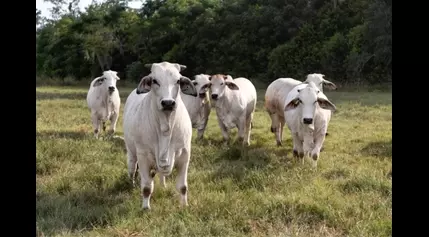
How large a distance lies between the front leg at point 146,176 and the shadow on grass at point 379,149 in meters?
4.24

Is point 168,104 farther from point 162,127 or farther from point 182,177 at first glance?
point 182,177

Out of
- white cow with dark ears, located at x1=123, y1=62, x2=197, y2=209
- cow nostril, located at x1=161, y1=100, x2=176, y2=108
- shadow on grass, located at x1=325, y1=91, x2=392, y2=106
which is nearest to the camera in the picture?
cow nostril, located at x1=161, y1=100, x2=176, y2=108

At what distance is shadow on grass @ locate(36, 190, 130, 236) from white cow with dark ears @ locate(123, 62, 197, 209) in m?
0.49

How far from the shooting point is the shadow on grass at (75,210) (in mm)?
4316

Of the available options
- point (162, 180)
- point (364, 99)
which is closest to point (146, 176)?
point (162, 180)

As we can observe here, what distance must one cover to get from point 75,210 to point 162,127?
4.07 ft

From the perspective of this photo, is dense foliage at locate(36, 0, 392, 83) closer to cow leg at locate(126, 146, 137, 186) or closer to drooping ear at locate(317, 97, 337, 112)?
drooping ear at locate(317, 97, 337, 112)

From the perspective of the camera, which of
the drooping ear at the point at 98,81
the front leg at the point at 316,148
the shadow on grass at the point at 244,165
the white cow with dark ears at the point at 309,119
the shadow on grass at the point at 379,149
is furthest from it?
the drooping ear at the point at 98,81

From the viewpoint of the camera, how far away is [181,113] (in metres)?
5.06

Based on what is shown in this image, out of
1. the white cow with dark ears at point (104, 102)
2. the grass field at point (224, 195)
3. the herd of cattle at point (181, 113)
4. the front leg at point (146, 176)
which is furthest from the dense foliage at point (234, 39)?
the front leg at point (146, 176)

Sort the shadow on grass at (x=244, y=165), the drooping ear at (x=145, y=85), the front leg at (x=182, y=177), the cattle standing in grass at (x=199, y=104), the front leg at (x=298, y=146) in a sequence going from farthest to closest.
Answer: the cattle standing in grass at (x=199, y=104) → the front leg at (x=298, y=146) → the shadow on grass at (x=244, y=165) → the front leg at (x=182, y=177) → the drooping ear at (x=145, y=85)

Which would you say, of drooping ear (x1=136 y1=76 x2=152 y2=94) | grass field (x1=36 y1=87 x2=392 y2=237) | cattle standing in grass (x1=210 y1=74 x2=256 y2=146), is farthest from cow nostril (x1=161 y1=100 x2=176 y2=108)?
cattle standing in grass (x1=210 y1=74 x2=256 y2=146)

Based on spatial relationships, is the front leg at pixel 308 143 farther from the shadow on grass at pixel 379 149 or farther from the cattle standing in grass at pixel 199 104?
the cattle standing in grass at pixel 199 104

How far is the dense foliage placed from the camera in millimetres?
27742
